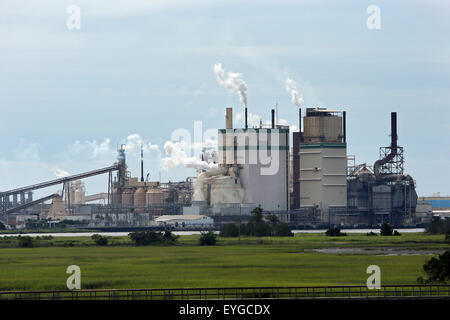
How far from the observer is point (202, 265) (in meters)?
112

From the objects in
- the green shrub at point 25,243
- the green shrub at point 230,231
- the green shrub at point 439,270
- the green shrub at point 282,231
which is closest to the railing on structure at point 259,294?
the green shrub at point 439,270

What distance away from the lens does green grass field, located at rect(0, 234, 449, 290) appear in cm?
9244

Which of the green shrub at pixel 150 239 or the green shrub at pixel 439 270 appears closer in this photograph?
the green shrub at pixel 439 270

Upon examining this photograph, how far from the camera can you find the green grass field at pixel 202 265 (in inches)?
3639

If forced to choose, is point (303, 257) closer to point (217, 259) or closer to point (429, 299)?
point (217, 259)

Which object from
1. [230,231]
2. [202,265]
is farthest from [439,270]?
[230,231]

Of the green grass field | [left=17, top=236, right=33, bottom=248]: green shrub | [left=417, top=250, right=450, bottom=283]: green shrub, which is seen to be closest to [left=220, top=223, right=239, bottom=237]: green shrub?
the green grass field

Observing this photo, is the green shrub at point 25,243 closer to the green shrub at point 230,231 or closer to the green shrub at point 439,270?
the green shrub at point 230,231

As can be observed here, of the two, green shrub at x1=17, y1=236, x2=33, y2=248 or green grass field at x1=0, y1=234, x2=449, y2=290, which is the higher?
green shrub at x1=17, y1=236, x2=33, y2=248

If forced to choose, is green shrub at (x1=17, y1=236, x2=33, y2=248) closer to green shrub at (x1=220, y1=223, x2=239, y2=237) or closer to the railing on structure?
green shrub at (x1=220, y1=223, x2=239, y2=237)

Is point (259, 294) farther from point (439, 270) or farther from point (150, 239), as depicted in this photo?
point (150, 239)

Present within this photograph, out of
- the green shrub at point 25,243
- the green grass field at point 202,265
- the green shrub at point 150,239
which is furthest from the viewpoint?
the green shrub at point 150,239
